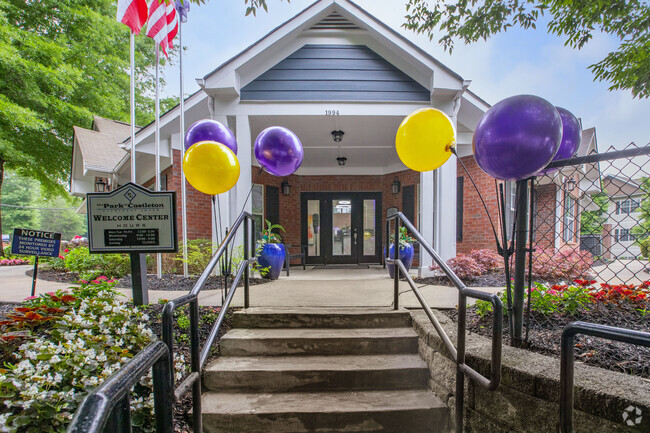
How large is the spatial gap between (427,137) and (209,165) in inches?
80.8

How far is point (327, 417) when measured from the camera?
2.03 metres

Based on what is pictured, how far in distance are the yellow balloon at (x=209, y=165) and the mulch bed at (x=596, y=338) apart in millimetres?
2521

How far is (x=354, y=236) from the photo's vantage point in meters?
9.01

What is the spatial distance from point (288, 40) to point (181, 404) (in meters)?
5.53

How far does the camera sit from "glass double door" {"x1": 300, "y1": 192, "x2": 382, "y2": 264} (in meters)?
9.00

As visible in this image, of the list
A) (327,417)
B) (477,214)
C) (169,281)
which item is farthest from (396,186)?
(327,417)

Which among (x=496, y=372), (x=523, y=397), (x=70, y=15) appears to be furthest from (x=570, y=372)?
(x=70, y=15)

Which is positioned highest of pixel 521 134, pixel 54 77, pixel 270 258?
pixel 54 77

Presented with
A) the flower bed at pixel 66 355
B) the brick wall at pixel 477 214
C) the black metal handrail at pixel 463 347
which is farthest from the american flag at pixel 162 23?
the brick wall at pixel 477 214

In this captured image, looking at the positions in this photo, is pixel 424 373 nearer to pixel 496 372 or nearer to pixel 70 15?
pixel 496 372

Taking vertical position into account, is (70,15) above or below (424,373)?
above

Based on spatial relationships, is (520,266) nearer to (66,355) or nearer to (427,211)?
(66,355)

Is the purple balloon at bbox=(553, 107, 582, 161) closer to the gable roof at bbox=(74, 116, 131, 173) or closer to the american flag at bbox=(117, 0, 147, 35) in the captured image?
the american flag at bbox=(117, 0, 147, 35)

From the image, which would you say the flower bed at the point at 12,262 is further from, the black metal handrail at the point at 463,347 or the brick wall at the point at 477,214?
the brick wall at the point at 477,214
